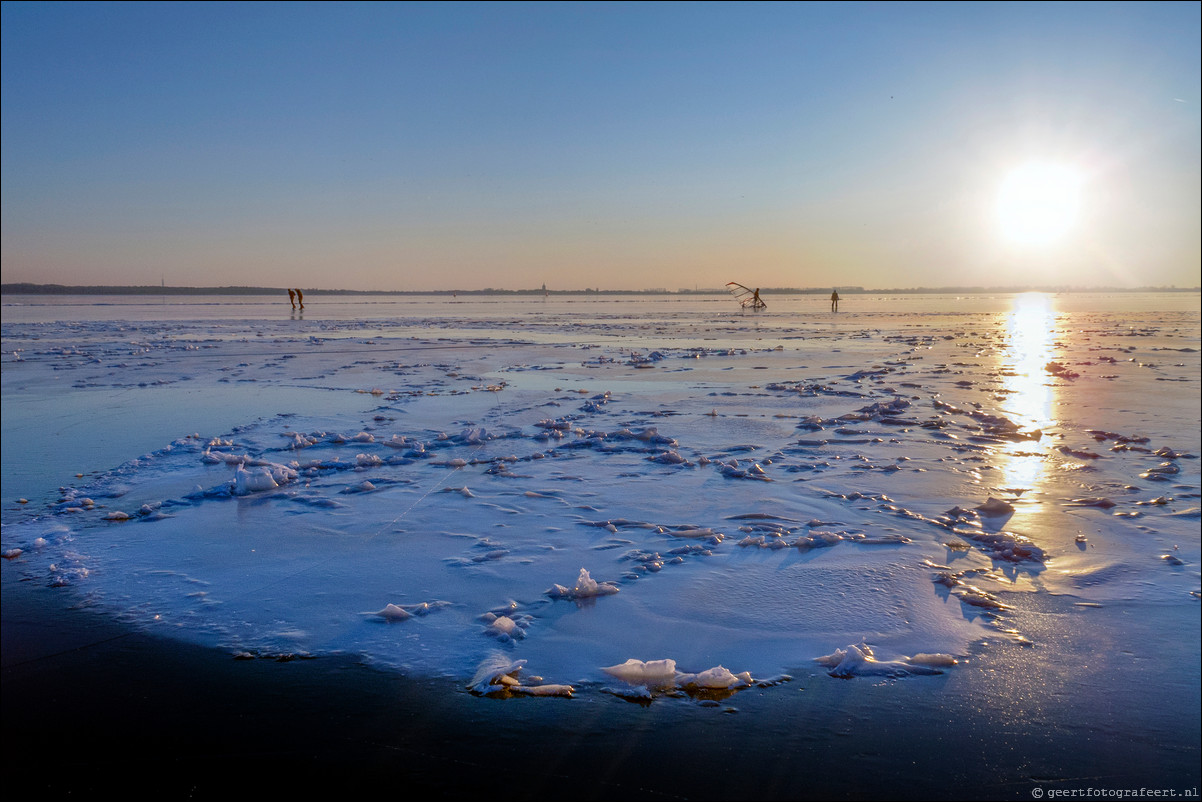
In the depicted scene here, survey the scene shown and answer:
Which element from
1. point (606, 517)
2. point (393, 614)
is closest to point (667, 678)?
point (393, 614)

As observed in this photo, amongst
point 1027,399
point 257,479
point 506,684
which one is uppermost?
point 1027,399

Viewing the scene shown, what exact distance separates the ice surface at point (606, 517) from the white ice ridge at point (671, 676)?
0.04 ft

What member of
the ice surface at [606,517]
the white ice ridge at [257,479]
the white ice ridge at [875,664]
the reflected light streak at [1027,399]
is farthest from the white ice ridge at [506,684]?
the reflected light streak at [1027,399]

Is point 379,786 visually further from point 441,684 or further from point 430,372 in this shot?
point 430,372

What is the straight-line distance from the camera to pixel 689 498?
565 centimetres

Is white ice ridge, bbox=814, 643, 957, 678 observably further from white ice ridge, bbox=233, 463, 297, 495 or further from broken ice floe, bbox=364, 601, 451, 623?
white ice ridge, bbox=233, 463, 297, 495

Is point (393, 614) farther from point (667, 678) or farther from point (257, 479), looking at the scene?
point (257, 479)

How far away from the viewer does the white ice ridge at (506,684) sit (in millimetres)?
2951

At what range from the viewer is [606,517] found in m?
5.22

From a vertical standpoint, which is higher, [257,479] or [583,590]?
[257,479]

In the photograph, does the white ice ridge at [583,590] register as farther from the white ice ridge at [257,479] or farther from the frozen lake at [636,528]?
the white ice ridge at [257,479]

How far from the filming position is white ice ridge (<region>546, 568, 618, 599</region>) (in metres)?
3.86

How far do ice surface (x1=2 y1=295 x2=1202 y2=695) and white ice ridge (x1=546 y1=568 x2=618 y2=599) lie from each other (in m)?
0.01

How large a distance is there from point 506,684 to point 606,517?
7.51ft
